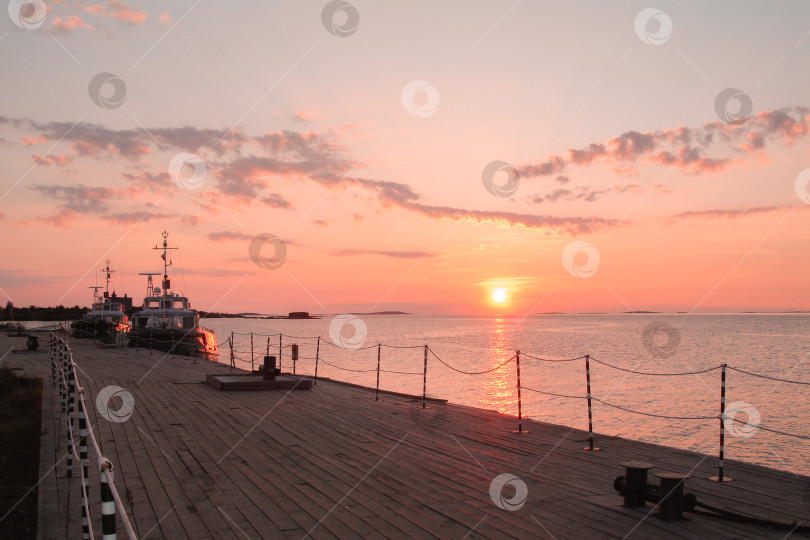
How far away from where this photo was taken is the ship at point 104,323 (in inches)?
1658

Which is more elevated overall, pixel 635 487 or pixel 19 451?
pixel 635 487

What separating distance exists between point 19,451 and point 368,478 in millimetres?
6997

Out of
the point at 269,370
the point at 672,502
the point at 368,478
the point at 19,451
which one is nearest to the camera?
the point at 672,502

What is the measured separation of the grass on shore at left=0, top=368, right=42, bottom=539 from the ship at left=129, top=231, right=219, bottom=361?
16722 mm

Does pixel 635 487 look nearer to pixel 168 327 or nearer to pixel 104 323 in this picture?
pixel 168 327

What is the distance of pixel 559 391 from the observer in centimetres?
3195

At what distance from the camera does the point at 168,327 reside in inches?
1564

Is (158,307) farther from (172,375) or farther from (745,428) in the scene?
(745,428)

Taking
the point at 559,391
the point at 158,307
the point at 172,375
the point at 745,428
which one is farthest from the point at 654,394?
the point at 158,307

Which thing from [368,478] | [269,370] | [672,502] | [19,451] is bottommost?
[19,451]

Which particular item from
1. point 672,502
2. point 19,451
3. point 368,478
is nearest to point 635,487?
point 672,502

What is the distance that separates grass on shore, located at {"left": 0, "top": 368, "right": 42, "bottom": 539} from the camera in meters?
7.20

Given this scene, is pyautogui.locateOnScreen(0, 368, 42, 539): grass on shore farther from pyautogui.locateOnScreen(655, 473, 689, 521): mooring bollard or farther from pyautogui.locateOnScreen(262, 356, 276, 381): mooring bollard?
pyautogui.locateOnScreen(655, 473, 689, 521): mooring bollard

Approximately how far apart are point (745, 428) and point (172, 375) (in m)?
20.5
